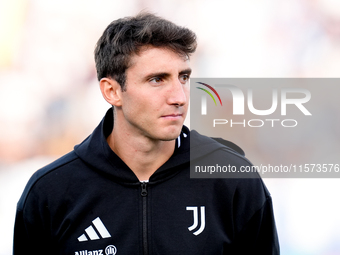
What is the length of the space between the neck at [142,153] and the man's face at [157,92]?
0.08 metres

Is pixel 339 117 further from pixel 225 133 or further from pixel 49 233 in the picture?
pixel 49 233

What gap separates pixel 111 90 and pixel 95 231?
60cm

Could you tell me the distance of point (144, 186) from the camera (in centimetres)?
167

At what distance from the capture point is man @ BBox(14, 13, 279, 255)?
1.62 m

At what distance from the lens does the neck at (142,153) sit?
68.0 inches

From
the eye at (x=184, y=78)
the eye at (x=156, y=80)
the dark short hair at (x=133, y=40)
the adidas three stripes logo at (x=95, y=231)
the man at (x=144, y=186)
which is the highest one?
the dark short hair at (x=133, y=40)

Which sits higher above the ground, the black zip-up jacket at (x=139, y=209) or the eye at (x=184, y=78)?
the eye at (x=184, y=78)

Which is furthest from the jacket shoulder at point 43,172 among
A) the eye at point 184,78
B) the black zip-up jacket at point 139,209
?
the eye at point 184,78

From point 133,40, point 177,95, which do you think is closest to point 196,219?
point 177,95

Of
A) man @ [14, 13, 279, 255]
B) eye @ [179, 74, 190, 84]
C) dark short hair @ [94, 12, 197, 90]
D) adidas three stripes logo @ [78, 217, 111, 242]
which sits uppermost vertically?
dark short hair @ [94, 12, 197, 90]

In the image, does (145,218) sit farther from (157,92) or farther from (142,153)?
(157,92)

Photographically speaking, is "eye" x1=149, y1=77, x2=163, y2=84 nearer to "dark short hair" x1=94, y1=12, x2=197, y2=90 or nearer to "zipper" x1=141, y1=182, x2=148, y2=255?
"dark short hair" x1=94, y1=12, x2=197, y2=90

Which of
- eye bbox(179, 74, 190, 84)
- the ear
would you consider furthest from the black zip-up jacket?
eye bbox(179, 74, 190, 84)

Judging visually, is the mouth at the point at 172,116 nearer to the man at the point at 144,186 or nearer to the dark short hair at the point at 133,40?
the man at the point at 144,186
